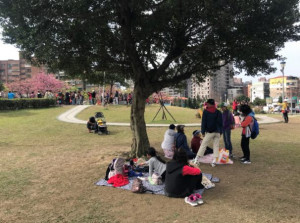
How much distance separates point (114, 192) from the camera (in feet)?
17.8

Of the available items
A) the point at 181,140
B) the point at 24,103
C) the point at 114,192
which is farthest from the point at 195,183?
the point at 24,103

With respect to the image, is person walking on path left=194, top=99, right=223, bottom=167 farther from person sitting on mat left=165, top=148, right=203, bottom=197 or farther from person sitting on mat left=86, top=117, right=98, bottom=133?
person sitting on mat left=86, top=117, right=98, bottom=133

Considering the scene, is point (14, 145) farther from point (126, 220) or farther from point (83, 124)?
point (126, 220)

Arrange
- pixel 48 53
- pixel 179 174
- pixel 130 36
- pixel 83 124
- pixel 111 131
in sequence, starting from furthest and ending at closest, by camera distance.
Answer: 1. pixel 83 124
2. pixel 111 131
3. pixel 130 36
4. pixel 48 53
5. pixel 179 174

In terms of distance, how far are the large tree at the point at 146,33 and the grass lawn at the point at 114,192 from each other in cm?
235

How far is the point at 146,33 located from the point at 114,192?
4440 millimetres

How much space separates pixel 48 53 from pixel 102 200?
12.7 ft

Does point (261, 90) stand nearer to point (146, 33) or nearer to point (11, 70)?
point (11, 70)

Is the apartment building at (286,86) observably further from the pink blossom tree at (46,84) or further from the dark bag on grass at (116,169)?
the dark bag on grass at (116,169)

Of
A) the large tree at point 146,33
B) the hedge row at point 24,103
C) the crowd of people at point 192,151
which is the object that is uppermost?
the large tree at point 146,33

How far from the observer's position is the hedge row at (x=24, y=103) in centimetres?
2380

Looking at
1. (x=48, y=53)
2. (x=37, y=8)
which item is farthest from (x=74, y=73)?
Result: (x=37, y=8)

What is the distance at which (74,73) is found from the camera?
8.98m

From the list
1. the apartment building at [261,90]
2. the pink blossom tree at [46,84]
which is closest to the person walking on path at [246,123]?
the pink blossom tree at [46,84]
